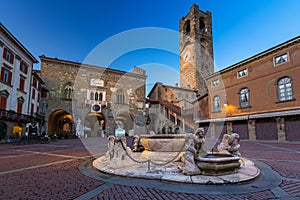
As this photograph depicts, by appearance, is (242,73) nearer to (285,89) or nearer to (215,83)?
(215,83)

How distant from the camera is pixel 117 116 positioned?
31812 millimetres

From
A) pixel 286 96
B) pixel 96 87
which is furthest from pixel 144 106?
pixel 286 96

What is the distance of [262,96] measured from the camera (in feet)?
60.8

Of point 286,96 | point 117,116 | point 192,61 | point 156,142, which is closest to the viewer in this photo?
point 156,142

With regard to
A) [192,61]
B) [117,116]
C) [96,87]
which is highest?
[192,61]

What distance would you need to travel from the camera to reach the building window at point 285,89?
16359mm

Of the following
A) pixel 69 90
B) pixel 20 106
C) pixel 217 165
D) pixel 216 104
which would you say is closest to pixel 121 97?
pixel 69 90

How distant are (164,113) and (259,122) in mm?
→ 15671

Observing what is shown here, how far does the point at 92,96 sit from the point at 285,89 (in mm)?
26734

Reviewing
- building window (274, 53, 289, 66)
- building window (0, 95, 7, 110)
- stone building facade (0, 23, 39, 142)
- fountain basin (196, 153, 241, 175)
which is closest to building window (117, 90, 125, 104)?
stone building facade (0, 23, 39, 142)

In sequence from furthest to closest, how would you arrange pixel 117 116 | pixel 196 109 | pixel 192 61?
1. pixel 192 61
2. pixel 117 116
3. pixel 196 109

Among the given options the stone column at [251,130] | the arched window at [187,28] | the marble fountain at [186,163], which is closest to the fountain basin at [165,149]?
the marble fountain at [186,163]

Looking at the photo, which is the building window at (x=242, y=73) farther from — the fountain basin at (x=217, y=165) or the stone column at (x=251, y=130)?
the fountain basin at (x=217, y=165)

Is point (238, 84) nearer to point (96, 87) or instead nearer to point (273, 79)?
point (273, 79)
